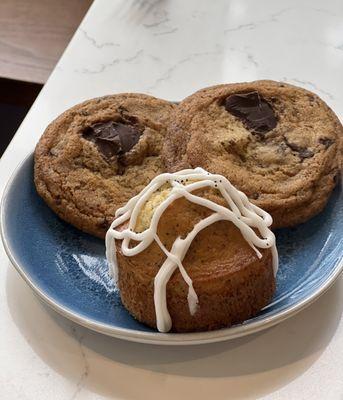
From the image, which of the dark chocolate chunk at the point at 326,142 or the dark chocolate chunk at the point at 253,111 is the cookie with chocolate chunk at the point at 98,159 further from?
the dark chocolate chunk at the point at 326,142

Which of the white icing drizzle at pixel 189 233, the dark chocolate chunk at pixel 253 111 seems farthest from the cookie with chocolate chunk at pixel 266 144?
the white icing drizzle at pixel 189 233

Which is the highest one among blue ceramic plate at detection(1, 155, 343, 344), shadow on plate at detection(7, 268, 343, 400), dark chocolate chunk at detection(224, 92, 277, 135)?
dark chocolate chunk at detection(224, 92, 277, 135)

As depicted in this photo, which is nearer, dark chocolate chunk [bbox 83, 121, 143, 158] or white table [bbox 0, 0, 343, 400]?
white table [bbox 0, 0, 343, 400]

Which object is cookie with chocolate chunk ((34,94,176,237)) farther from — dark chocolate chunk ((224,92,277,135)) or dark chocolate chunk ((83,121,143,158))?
dark chocolate chunk ((224,92,277,135))

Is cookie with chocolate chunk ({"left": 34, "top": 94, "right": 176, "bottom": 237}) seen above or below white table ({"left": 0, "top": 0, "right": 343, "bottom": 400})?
above

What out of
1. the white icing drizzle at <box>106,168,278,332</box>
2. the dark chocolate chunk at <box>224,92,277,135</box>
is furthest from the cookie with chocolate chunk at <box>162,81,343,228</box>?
the white icing drizzle at <box>106,168,278,332</box>

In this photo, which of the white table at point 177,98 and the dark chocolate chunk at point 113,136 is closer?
the white table at point 177,98

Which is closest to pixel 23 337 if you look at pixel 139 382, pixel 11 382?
pixel 11 382
